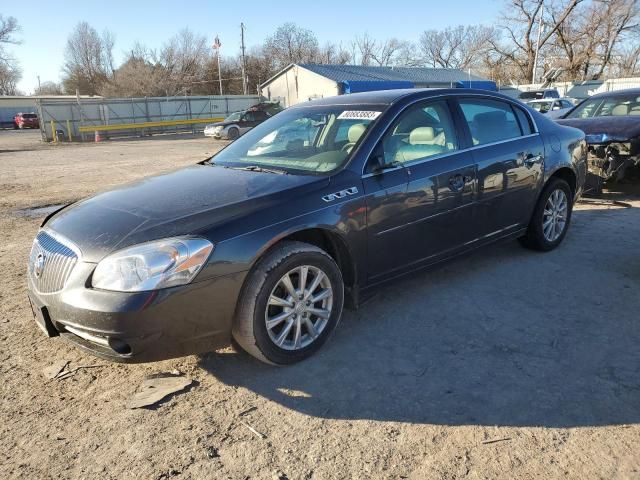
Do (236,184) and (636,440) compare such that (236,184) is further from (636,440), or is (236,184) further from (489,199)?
(636,440)

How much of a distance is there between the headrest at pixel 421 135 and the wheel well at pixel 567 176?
1.77m

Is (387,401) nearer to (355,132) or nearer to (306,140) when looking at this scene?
(355,132)

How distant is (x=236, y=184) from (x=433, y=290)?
6.22 ft

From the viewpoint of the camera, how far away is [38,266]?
10.1 ft

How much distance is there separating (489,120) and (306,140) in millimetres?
1676

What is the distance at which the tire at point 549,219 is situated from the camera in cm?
496

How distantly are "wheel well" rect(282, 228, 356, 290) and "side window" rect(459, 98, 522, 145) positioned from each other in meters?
1.62

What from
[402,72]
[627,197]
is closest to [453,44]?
[402,72]

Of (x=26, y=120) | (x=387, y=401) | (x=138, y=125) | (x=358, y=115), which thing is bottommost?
(x=387, y=401)

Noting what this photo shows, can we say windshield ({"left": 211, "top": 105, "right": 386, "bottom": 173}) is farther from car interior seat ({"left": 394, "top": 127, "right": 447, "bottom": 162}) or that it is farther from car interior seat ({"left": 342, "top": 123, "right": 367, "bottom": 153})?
car interior seat ({"left": 394, "top": 127, "right": 447, "bottom": 162})

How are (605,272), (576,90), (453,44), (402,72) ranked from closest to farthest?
(605,272) < (576,90) < (402,72) < (453,44)

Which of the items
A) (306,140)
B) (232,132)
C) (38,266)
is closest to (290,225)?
(306,140)

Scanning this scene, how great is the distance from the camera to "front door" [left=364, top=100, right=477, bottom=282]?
3.54m

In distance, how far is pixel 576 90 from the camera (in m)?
40.3
